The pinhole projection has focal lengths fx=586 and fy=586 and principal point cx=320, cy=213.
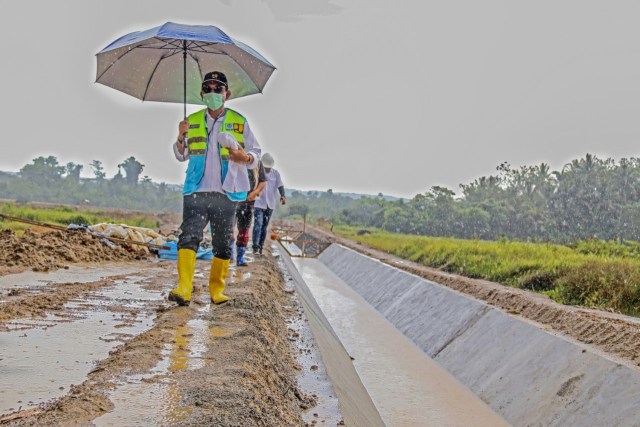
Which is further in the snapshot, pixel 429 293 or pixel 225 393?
pixel 429 293

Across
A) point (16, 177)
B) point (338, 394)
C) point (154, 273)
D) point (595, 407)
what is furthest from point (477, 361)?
point (16, 177)

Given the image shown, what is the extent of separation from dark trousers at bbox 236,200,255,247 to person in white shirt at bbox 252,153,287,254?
37.9 inches

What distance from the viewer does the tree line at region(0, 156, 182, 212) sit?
75188 millimetres

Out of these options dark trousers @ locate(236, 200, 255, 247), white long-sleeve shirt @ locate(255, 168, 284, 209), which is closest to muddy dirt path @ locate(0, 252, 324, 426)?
dark trousers @ locate(236, 200, 255, 247)

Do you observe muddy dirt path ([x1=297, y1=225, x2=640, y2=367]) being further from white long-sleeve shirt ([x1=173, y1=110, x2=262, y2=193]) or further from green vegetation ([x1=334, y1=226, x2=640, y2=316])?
white long-sleeve shirt ([x1=173, y1=110, x2=262, y2=193])

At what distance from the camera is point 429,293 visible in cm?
927

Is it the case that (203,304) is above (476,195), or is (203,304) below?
below

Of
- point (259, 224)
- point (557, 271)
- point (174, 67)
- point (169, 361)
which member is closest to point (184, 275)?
point (169, 361)

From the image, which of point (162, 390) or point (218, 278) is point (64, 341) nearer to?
point (162, 390)

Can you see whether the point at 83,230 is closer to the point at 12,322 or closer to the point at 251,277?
the point at 251,277

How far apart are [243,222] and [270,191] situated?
1634 millimetres

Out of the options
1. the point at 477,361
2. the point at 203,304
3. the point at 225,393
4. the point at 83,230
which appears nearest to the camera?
the point at 225,393

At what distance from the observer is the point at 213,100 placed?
465 cm

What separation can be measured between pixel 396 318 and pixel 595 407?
220 inches
